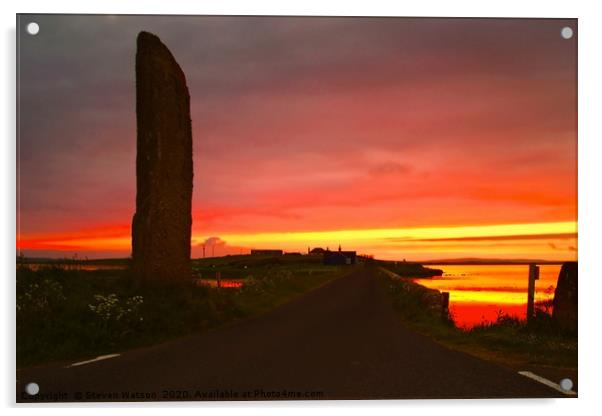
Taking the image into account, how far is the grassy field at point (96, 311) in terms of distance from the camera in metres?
10.2

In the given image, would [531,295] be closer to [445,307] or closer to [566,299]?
[566,299]

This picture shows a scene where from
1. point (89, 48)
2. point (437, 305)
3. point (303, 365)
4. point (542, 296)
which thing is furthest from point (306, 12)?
point (437, 305)

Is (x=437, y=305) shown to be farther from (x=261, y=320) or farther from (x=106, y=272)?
(x=106, y=272)

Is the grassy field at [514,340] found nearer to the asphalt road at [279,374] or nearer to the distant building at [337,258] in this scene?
the asphalt road at [279,374]

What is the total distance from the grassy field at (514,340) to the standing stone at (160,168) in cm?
654

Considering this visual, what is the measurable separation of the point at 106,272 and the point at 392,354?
268 inches

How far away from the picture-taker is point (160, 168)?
41.9 ft

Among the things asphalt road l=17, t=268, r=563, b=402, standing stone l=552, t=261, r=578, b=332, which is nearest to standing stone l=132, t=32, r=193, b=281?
asphalt road l=17, t=268, r=563, b=402

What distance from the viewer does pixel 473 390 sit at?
8.21 m

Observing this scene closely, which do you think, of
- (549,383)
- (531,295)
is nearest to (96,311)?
(549,383)

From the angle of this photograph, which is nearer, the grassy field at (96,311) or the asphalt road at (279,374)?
the asphalt road at (279,374)

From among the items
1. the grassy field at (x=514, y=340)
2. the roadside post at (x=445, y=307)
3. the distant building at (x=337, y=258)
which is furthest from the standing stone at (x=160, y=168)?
the distant building at (x=337, y=258)

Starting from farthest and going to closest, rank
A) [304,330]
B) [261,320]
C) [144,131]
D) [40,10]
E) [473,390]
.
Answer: [261,320] < [304,330] < [144,131] < [40,10] < [473,390]

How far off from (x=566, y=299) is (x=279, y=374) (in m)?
6.15
